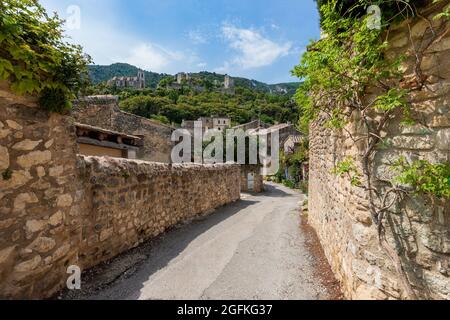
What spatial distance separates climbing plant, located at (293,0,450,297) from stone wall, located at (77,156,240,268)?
3324 millimetres

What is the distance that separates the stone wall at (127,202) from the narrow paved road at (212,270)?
0.99ft

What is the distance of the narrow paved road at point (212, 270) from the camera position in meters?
3.36

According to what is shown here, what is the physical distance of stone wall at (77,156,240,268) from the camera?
3895 millimetres

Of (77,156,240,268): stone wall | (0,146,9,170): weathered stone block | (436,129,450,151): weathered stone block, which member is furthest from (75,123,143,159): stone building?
(436,129,450,151): weathered stone block

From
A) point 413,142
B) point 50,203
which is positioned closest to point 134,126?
point 50,203

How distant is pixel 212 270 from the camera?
4.12 metres

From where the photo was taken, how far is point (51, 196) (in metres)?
2.85

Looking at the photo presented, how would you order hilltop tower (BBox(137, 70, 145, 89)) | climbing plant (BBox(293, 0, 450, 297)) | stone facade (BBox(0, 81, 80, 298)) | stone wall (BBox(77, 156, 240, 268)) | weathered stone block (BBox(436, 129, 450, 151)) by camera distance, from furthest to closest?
hilltop tower (BBox(137, 70, 145, 89)) → stone wall (BBox(77, 156, 240, 268)) → stone facade (BBox(0, 81, 80, 298)) → climbing plant (BBox(293, 0, 450, 297)) → weathered stone block (BBox(436, 129, 450, 151))

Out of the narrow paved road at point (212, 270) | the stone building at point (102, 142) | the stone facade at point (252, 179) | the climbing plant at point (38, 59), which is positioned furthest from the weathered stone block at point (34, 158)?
the stone facade at point (252, 179)

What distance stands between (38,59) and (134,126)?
12632 millimetres

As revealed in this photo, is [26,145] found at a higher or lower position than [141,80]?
lower

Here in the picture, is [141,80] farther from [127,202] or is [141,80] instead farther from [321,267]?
[321,267]

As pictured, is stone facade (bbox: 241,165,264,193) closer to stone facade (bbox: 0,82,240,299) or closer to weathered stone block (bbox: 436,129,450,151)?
stone facade (bbox: 0,82,240,299)
